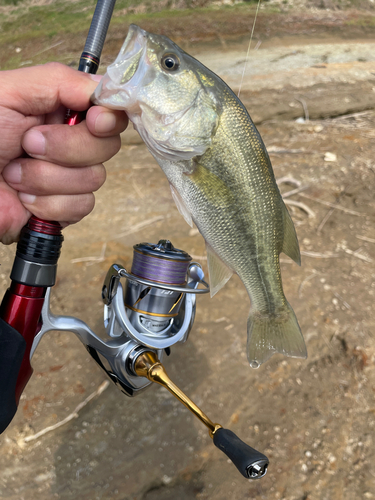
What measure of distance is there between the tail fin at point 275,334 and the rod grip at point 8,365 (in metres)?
0.83

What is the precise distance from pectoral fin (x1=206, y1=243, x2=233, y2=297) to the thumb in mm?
667

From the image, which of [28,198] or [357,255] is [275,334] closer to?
[28,198]

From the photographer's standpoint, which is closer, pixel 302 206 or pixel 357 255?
pixel 357 255

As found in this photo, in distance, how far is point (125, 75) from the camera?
3.36 ft

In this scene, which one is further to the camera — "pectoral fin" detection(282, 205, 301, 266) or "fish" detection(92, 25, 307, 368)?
"pectoral fin" detection(282, 205, 301, 266)

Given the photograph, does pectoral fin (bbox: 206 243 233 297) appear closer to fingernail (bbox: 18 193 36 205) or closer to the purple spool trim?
the purple spool trim

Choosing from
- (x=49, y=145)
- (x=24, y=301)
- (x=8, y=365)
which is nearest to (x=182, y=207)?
(x=49, y=145)

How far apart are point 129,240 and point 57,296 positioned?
828 mm

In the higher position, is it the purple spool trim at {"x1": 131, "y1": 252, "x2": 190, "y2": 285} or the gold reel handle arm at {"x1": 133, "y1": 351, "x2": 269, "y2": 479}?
the purple spool trim at {"x1": 131, "y1": 252, "x2": 190, "y2": 285}

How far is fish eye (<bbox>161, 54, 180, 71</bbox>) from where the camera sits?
3.56 feet

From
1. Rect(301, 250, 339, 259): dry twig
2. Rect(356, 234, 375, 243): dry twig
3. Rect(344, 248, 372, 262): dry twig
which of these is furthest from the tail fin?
Rect(356, 234, 375, 243): dry twig

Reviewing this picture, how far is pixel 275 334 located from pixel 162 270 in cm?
52

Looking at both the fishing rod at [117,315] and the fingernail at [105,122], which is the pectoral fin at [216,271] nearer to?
the fishing rod at [117,315]

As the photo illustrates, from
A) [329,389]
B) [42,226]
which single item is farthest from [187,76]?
[329,389]
